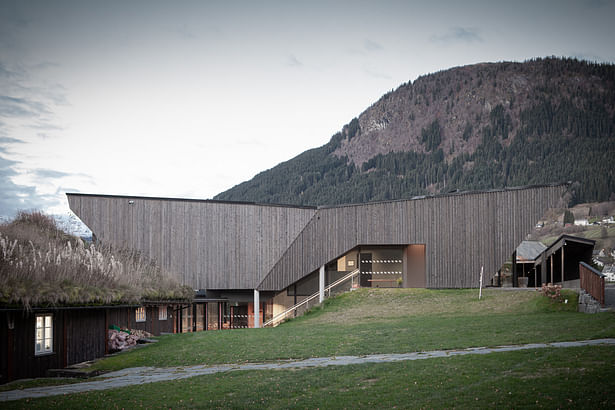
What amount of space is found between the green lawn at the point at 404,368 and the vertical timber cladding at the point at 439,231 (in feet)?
16.4

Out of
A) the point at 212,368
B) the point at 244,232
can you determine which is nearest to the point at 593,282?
the point at 212,368

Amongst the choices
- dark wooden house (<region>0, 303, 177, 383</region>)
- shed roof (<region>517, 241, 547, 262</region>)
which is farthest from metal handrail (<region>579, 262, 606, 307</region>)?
shed roof (<region>517, 241, 547, 262</region>)

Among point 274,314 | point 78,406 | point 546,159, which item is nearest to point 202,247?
point 274,314

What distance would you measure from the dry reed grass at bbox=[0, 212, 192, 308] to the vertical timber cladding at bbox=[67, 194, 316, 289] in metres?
5.76

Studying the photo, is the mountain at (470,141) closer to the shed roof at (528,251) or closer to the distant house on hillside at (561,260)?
the shed roof at (528,251)

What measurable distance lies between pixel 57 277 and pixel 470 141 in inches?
5225

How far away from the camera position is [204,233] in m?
30.8

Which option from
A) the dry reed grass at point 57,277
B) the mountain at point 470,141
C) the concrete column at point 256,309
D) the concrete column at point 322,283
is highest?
the mountain at point 470,141

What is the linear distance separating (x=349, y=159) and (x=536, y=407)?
464 feet

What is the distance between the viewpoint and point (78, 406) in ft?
35.7

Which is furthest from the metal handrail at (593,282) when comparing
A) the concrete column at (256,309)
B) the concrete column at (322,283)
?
the concrete column at (256,309)

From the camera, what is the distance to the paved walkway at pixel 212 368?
41.9ft

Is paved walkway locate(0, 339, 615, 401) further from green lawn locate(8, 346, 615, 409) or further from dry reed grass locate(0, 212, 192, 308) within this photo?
dry reed grass locate(0, 212, 192, 308)

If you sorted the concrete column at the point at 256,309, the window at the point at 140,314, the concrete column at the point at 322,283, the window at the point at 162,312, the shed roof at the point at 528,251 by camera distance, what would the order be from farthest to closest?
the shed roof at the point at 528,251
the concrete column at the point at 256,309
the concrete column at the point at 322,283
the window at the point at 162,312
the window at the point at 140,314
